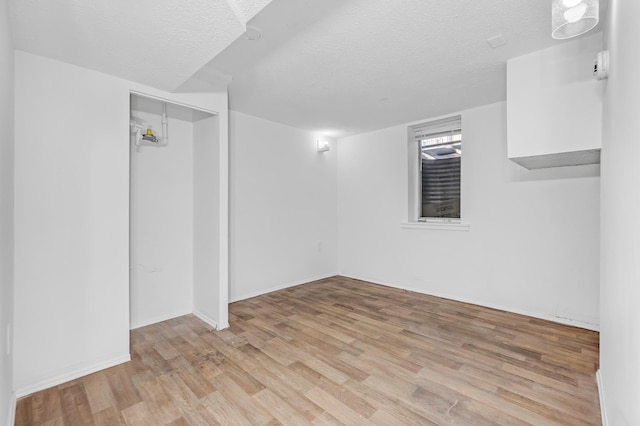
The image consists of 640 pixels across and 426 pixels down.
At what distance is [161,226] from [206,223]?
0.51 meters

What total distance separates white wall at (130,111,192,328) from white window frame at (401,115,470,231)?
298 centimetres

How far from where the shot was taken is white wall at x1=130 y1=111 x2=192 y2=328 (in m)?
3.05

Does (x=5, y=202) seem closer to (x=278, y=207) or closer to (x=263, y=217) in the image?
(x=263, y=217)

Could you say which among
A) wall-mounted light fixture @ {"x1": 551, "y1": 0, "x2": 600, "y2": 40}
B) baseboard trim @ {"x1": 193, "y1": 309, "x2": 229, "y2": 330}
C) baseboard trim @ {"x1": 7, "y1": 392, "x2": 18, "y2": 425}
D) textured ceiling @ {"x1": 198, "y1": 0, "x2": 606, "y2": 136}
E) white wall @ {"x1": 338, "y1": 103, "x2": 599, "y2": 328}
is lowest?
baseboard trim @ {"x1": 7, "y1": 392, "x2": 18, "y2": 425}

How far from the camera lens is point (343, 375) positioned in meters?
2.16

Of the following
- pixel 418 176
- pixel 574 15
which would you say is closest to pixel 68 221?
pixel 574 15

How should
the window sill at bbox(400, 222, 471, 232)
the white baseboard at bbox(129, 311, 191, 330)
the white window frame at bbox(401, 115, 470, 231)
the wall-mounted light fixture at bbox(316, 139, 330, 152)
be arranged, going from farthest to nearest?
the wall-mounted light fixture at bbox(316, 139, 330, 152)
the white window frame at bbox(401, 115, 470, 231)
the window sill at bbox(400, 222, 471, 232)
the white baseboard at bbox(129, 311, 191, 330)

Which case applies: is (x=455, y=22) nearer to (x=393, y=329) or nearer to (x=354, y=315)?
(x=393, y=329)

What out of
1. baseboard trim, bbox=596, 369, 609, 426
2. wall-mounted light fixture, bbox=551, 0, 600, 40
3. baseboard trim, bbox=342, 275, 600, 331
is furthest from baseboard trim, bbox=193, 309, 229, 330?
wall-mounted light fixture, bbox=551, 0, 600, 40

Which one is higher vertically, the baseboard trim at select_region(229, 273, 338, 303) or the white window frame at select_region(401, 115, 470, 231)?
the white window frame at select_region(401, 115, 470, 231)

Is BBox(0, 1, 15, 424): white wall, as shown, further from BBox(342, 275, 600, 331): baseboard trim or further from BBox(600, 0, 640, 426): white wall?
BBox(342, 275, 600, 331): baseboard trim

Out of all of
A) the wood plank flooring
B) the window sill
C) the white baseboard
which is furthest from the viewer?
the window sill

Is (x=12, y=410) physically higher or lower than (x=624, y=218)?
lower

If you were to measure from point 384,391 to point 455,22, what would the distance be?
2532 mm
